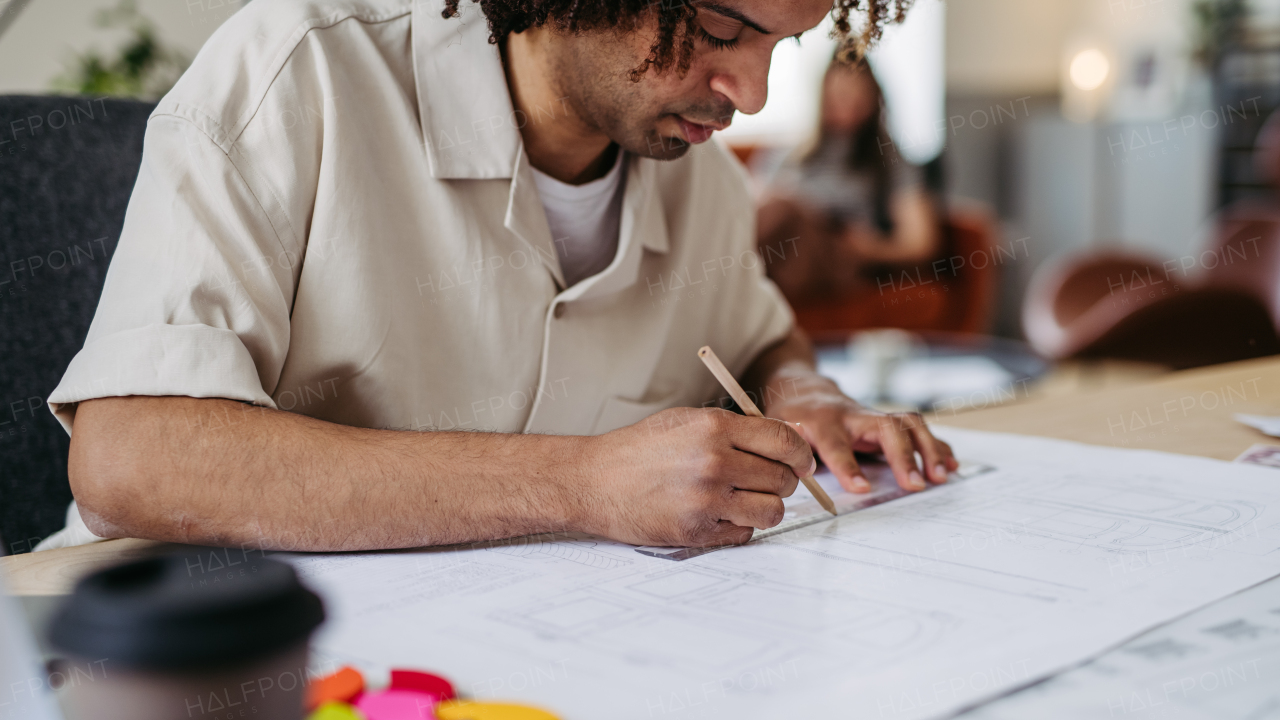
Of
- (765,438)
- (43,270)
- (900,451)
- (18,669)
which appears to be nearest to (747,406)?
(765,438)

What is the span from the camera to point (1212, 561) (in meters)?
0.64

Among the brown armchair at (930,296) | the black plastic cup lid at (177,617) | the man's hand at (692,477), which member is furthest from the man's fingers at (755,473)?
the brown armchair at (930,296)

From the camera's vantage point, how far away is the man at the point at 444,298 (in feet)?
2.28

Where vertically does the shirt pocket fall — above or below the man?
below

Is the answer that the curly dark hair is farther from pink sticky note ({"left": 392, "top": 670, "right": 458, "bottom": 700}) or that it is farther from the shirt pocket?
pink sticky note ({"left": 392, "top": 670, "right": 458, "bottom": 700})

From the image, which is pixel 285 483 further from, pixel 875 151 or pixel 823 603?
pixel 875 151

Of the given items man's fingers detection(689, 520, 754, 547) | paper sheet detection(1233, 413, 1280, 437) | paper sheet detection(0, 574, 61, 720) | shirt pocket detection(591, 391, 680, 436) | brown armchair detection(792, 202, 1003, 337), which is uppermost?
paper sheet detection(0, 574, 61, 720)

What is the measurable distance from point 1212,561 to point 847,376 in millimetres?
1803

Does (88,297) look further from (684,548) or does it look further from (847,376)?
(847,376)

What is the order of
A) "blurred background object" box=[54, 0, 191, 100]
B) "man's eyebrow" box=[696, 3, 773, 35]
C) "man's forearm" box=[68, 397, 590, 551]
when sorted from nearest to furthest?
"man's forearm" box=[68, 397, 590, 551] < "man's eyebrow" box=[696, 3, 773, 35] < "blurred background object" box=[54, 0, 191, 100]

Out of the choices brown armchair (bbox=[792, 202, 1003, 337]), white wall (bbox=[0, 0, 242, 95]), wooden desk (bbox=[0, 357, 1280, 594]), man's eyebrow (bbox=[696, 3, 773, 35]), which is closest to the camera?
man's eyebrow (bbox=[696, 3, 773, 35])

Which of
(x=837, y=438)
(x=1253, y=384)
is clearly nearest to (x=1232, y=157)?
(x=1253, y=384)

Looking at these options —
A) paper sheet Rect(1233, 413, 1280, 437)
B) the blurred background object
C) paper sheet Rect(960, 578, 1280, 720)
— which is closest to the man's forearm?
paper sheet Rect(960, 578, 1280, 720)

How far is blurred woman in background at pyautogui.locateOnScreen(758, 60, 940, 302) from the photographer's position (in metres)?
3.99
